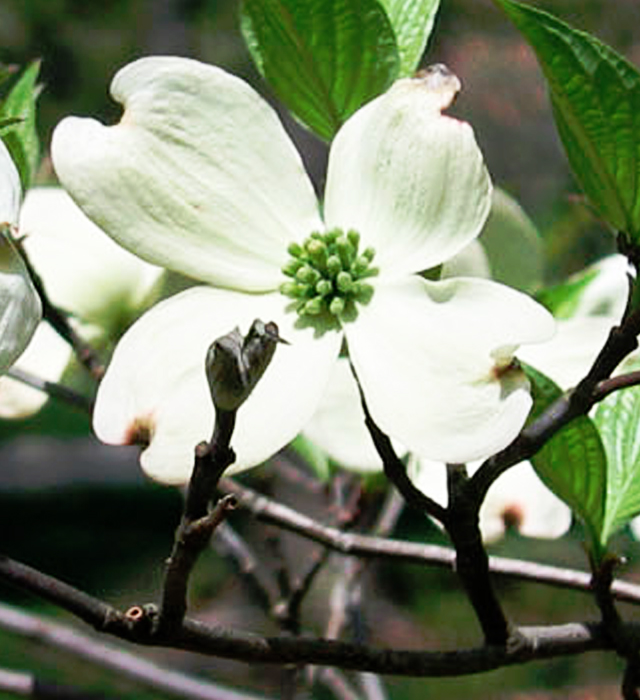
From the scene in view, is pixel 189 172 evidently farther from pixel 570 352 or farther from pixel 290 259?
pixel 570 352

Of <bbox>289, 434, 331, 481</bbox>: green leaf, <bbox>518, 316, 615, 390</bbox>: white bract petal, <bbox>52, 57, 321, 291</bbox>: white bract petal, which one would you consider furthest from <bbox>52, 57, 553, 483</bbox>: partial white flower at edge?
<bbox>289, 434, 331, 481</bbox>: green leaf

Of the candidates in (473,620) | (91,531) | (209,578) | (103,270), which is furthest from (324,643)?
(91,531)

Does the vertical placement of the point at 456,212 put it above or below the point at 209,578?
above

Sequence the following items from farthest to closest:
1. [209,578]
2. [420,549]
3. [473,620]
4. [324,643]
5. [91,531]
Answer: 1. [91,531]
2. [209,578]
3. [473,620]
4. [420,549]
5. [324,643]

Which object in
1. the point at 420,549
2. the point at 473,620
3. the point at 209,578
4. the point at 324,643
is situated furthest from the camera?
the point at 209,578

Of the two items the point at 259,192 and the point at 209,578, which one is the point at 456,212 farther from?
the point at 209,578

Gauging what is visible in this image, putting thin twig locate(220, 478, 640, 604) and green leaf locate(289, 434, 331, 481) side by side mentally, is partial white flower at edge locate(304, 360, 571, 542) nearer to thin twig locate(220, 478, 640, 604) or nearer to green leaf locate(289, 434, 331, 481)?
thin twig locate(220, 478, 640, 604)

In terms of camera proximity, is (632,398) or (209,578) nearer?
(632,398)

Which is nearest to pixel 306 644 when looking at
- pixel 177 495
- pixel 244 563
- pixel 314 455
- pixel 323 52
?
pixel 323 52
